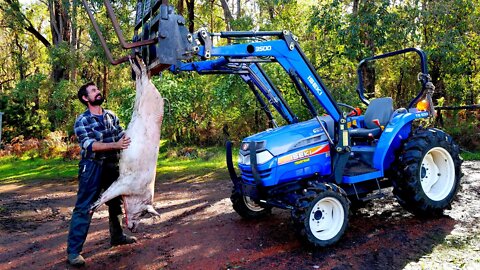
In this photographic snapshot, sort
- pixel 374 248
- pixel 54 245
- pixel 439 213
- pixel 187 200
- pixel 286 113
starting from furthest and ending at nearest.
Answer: pixel 187 200, pixel 286 113, pixel 439 213, pixel 54 245, pixel 374 248

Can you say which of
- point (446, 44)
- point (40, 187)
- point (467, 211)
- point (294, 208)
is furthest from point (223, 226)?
point (446, 44)

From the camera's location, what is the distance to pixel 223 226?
554 centimetres

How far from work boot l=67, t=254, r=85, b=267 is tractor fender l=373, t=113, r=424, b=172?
355 centimetres

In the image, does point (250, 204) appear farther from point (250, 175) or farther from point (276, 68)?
point (276, 68)

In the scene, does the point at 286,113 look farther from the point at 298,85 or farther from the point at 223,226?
the point at 223,226

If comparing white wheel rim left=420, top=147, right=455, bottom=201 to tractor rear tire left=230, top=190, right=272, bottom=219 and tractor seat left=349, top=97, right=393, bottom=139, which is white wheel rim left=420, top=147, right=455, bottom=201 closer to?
tractor seat left=349, top=97, right=393, bottom=139

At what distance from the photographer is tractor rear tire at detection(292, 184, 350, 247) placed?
434 cm

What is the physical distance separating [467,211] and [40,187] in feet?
28.2

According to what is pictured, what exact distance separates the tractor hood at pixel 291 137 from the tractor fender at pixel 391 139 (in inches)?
26.3

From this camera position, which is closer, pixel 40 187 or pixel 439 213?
pixel 439 213

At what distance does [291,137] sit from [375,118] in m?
1.59

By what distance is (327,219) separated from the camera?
15.2 feet

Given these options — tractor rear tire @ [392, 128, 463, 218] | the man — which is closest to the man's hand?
the man

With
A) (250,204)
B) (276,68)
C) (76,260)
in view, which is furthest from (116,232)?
(276,68)
